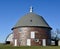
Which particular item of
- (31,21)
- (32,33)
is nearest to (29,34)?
(32,33)

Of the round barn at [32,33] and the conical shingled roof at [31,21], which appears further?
the conical shingled roof at [31,21]

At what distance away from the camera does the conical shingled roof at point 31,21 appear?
51984 millimetres

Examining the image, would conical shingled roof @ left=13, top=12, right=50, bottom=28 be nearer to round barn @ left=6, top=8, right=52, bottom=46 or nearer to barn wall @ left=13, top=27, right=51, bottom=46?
round barn @ left=6, top=8, right=52, bottom=46

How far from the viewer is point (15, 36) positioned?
53719mm

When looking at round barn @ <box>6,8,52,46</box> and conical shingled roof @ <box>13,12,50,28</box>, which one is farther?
conical shingled roof @ <box>13,12,50,28</box>

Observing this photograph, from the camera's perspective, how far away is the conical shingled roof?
52.0 m

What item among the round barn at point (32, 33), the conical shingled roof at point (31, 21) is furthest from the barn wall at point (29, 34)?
the conical shingled roof at point (31, 21)

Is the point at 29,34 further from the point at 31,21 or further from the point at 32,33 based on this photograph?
the point at 31,21

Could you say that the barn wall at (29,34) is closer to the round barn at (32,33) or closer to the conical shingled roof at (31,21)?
the round barn at (32,33)

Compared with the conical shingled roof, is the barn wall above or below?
below

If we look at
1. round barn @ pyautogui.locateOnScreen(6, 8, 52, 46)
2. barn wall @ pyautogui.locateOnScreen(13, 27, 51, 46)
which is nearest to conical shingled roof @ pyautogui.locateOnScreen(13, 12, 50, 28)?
round barn @ pyautogui.locateOnScreen(6, 8, 52, 46)

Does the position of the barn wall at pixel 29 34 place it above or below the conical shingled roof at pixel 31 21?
below

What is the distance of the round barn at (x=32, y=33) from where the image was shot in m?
51.2

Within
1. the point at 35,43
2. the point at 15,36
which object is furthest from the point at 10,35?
the point at 35,43
